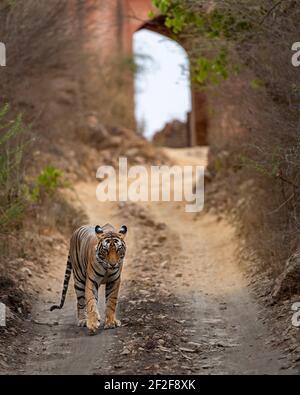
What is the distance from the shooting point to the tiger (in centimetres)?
834

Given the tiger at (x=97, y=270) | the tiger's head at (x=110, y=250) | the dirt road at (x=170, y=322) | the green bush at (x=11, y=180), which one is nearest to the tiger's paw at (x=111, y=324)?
the tiger at (x=97, y=270)

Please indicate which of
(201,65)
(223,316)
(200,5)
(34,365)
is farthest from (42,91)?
(34,365)

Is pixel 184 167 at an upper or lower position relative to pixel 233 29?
lower

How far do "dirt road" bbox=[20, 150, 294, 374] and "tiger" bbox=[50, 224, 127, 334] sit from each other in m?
0.19

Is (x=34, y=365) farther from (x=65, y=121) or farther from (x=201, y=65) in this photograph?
(x=65, y=121)

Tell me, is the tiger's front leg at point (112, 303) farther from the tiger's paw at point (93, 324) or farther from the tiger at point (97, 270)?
the tiger's paw at point (93, 324)

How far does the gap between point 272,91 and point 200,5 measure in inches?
65.1

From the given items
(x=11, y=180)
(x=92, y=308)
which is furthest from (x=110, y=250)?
(x=11, y=180)

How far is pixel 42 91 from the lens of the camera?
58.2ft

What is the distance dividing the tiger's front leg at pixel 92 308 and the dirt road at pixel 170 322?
106mm

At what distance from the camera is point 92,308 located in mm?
8477

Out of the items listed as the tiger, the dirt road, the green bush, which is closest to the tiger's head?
the tiger

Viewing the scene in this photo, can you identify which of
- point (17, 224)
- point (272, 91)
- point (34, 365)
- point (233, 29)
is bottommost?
point (34, 365)

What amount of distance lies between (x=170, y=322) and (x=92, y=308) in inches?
38.0
